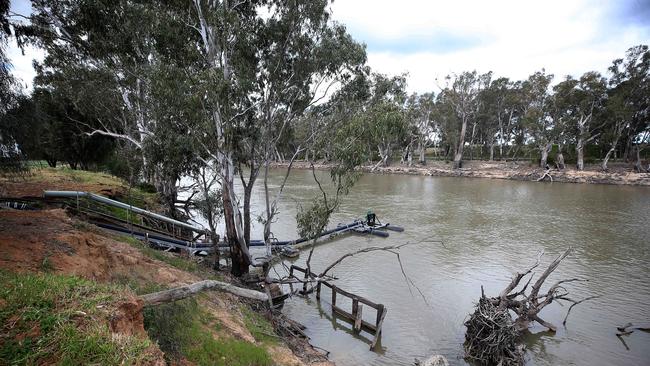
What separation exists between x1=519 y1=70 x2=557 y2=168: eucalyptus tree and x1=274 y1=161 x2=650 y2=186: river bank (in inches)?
147

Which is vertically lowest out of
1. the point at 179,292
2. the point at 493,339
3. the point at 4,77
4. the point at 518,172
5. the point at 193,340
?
the point at 493,339

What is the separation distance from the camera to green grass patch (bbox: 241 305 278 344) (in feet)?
27.2

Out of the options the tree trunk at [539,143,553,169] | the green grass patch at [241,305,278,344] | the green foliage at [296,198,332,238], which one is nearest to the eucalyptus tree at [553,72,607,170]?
the tree trunk at [539,143,553,169]

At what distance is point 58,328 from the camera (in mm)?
3779

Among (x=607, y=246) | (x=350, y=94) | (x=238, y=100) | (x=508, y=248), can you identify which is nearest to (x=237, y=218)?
(x=238, y=100)

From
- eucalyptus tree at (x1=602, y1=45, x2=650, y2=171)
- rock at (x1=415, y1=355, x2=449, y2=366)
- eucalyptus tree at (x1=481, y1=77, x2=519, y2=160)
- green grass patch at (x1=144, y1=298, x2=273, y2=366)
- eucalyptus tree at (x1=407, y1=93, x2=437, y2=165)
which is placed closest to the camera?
green grass patch at (x1=144, y1=298, x2=273, y2=366)

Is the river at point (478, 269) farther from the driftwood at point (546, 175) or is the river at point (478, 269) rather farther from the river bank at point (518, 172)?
the driftwood at point (546, 175)

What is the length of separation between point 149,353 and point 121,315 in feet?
2.29

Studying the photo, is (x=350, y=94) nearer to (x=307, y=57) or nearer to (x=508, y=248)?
(x=307, y=57)

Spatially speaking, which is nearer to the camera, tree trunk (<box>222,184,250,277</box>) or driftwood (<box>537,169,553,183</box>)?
tree trunk (<box>222,184,250,277</box>)

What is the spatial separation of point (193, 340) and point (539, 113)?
57.9m

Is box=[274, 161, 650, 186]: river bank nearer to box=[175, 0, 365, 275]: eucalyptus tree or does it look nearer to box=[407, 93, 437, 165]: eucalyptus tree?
box=[407, 93, 437, 165]: eucalyptus tree

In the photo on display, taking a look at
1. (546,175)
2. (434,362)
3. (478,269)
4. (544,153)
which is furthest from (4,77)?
(544,153)

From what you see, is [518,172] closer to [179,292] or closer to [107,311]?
[179,292]
